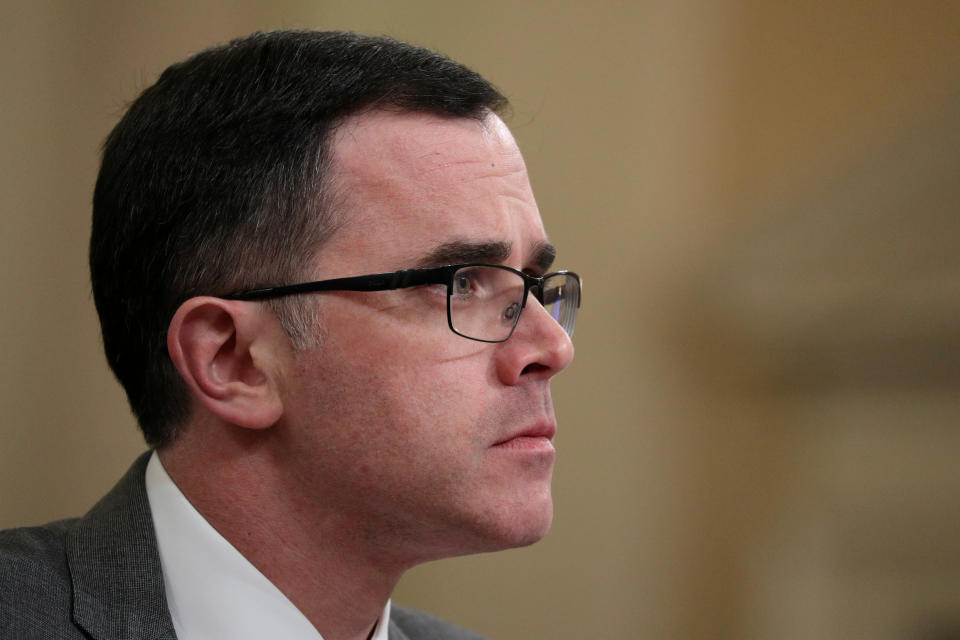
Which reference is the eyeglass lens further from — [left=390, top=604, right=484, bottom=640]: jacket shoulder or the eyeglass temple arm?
[left=390, top=604, right=484, bottom=640]: jacket shoulder

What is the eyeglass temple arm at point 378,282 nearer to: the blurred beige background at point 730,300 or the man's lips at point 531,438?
the man's lips at point 531,438

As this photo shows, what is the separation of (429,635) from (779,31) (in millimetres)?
1815

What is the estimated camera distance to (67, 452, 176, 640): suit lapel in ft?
3.94

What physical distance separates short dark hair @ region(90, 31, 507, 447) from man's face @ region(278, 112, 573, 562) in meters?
0.05

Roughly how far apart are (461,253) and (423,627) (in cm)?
83

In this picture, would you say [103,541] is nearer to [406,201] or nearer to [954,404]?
[406,201]

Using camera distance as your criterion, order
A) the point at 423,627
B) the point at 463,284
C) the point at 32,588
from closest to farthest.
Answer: the point at 32,588, the point at 463,284, the point at 423,627

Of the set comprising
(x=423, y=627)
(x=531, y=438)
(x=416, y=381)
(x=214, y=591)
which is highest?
(x=416, y=381)

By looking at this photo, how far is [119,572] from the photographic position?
4.12ft

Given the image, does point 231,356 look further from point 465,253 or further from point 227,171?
point 465,253

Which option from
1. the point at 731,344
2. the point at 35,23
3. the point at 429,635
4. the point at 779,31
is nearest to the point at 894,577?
the point at 731,344

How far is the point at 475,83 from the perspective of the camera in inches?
58.6

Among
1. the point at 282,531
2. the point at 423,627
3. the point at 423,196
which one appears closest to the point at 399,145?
the point at 423,196

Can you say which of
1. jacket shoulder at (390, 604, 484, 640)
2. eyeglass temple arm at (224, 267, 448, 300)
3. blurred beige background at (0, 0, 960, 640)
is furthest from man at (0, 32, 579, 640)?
blurred beige background at (0, 0, 960, 640)
